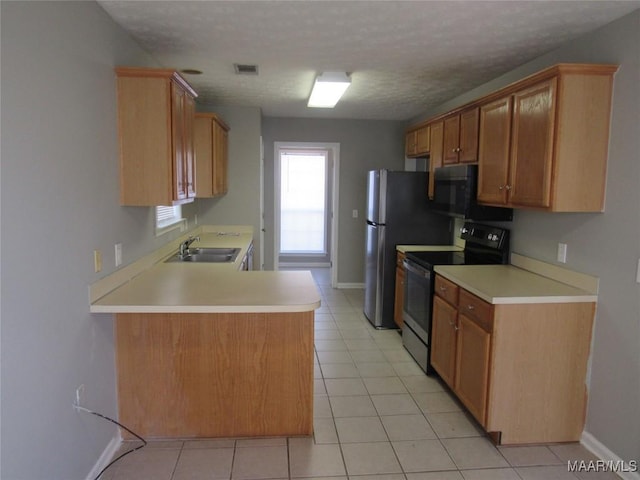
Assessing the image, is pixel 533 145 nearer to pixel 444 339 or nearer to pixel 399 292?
pixel 444 339

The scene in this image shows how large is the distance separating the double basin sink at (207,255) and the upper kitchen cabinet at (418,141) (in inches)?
85.3

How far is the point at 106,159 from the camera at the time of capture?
242cm

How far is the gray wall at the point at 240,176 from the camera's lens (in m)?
5.40

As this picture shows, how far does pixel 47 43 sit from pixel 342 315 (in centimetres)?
407

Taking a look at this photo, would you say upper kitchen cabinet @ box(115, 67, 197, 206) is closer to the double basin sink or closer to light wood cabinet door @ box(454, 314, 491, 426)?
the double basin sink

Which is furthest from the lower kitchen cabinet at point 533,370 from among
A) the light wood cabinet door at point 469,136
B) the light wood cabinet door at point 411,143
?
the light wood cabinet door at point 411,143

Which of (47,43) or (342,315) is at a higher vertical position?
(47,43)

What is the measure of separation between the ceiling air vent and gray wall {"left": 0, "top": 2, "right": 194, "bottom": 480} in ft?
3.53

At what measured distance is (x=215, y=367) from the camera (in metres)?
2.60

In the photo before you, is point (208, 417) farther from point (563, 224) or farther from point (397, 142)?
point (397, 142)

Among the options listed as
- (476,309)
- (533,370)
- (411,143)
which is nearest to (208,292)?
(476,309)

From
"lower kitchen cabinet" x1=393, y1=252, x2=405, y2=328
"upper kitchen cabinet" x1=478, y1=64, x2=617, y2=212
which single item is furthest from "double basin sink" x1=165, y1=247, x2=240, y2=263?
"upper kitchen cabinet" x1=478, y1=64, x2=617, y2=212

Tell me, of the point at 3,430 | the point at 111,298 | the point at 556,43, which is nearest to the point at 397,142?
the point at 556,43

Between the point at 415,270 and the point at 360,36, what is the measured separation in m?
1.93
